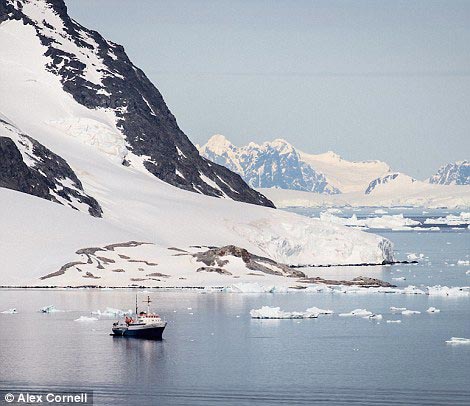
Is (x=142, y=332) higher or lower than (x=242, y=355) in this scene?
higher

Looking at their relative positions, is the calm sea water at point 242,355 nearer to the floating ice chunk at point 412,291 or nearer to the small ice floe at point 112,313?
the small ice floe at point 112,313

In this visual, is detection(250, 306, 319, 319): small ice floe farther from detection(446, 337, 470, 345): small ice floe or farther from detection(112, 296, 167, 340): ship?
detection(446, 337, 470, 345): small ice floe

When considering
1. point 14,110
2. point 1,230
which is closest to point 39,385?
point 1,230

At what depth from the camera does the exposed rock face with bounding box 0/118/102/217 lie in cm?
15662

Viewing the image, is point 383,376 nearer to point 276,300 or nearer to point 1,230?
point 276,300

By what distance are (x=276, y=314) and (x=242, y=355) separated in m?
18.8

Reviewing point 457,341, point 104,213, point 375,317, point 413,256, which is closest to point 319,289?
point 375,317

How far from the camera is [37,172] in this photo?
161 meters

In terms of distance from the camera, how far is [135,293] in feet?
388

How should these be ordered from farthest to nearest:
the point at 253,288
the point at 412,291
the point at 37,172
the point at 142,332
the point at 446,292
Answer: the point at 37,172
the point at 253,288
the point at 412,291
the point at 446,292
the point at 142,332

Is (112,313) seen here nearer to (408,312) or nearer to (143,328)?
(143,328)

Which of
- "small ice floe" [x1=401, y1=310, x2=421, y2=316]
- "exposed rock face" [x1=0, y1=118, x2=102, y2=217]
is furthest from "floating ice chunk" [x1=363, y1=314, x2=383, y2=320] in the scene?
"exposed rock face" [x1=0, y1=118, x2=102, y2=217]

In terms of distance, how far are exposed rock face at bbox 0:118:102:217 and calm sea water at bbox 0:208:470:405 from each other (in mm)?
47481

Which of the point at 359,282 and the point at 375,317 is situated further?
the point at 359,282
